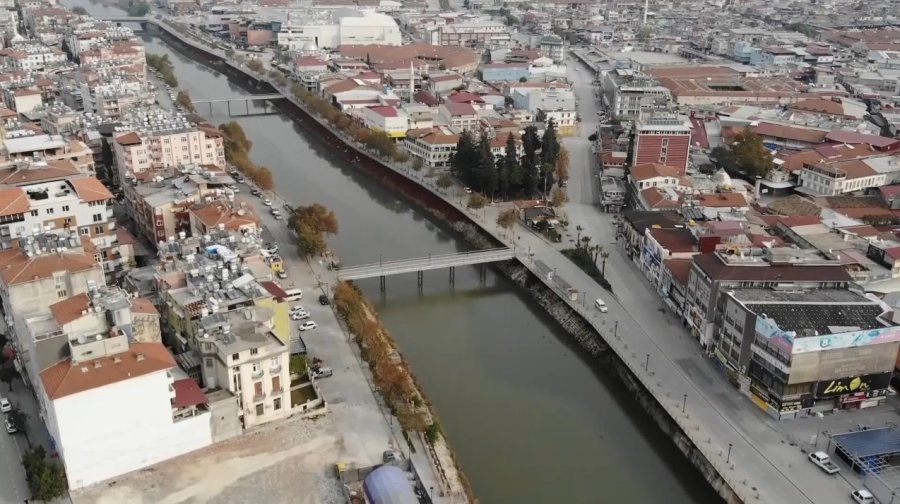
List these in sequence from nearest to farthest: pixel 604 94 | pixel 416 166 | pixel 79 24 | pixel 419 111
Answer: pixel 416 166, pixel 419 111, pixel 604 94, pixel 79 24

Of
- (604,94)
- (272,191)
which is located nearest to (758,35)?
(604,94)

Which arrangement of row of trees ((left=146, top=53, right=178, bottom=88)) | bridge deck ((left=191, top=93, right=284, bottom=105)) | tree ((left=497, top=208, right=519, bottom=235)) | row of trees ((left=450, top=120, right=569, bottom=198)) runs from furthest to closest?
row of trees ((left=146, top=53, right=178, bottom=88)) < bridge deck ((left=191, top=93, right=284, bottom=105)) < row of trees ((left=450, top=120, right=569, bottom=198)) < tree ((left=497, top=208, right=519, bottom=235))

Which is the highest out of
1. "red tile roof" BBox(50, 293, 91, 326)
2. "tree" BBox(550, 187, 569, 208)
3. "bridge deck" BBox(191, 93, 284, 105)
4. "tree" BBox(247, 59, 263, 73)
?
"tree" BBox(247, 59, 263, 73)

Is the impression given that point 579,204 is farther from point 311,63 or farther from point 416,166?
point 311,63

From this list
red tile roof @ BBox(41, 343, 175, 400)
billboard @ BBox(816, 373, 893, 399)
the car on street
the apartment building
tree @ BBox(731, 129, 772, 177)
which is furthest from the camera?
the apartment building

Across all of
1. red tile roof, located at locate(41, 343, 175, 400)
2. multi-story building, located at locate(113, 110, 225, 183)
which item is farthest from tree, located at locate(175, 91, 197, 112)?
red tile roof, located at locate(41, 343, 175, 400)

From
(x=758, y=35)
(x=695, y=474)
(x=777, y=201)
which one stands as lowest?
(x=695, y=474)

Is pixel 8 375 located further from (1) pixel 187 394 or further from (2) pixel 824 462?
(2) pixel 824 462

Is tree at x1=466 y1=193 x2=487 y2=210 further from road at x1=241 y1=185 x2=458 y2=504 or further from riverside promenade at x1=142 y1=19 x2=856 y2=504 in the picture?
road at x1=241 y1=185 x2=458 y2=504
